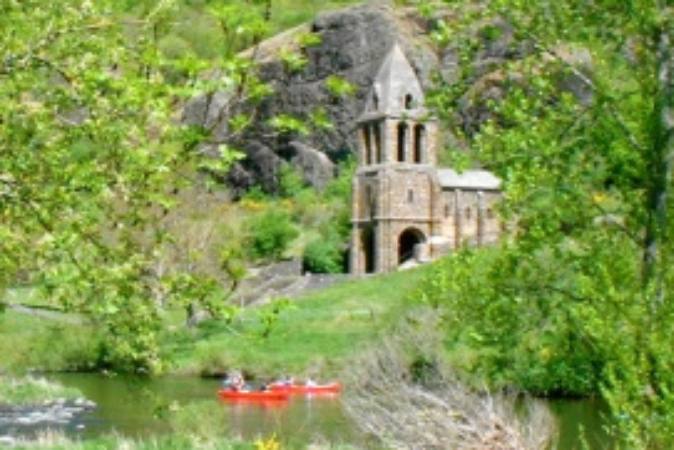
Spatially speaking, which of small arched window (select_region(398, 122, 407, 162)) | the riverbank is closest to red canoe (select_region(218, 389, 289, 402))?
the riverbank

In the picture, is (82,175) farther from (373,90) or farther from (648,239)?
(373,90)

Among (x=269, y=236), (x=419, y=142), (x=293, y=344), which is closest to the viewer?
(x=293, y=344)

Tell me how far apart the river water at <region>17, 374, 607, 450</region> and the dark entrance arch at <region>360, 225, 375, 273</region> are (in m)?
34.2

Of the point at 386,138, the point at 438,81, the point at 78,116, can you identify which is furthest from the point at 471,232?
the point at 78,116

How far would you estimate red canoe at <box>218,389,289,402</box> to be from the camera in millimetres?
35812

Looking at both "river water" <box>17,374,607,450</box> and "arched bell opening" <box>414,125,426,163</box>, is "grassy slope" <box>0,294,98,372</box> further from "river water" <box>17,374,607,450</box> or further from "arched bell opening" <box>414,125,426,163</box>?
"arched bell opening" <box>414,125,426,163</box>

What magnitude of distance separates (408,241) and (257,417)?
44299 millimetres

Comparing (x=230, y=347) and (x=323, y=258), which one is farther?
(x=323, y=258)

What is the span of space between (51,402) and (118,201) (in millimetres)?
26001

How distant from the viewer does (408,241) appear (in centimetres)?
7625

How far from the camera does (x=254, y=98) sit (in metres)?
8.03

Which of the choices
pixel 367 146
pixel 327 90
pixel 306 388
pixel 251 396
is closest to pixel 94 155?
pixel 251 396

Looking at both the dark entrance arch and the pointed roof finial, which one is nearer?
the pointed roof finial

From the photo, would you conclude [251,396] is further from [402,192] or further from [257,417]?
[402,192]
